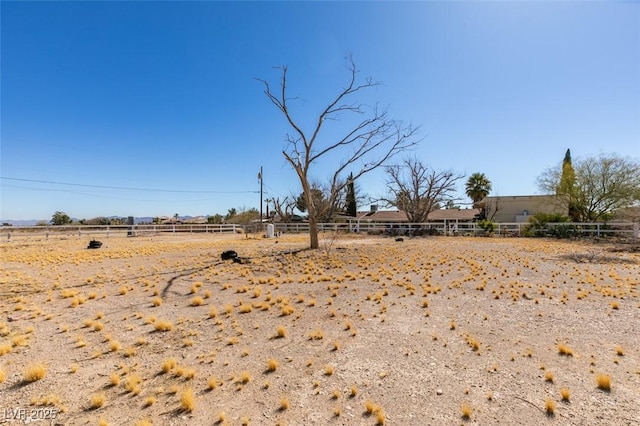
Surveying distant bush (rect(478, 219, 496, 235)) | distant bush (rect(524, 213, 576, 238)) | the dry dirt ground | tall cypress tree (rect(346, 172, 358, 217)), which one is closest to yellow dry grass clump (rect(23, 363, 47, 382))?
the dry dirt ground

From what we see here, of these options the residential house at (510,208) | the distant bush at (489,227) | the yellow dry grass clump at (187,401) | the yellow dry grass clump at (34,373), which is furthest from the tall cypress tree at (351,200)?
the yellow dry grass clump at (187,401)

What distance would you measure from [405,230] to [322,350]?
26.2 m

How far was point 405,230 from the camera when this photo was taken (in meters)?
29.2

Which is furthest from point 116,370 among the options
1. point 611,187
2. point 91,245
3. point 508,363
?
point 611,187

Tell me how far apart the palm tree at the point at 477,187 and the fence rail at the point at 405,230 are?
47.1ft

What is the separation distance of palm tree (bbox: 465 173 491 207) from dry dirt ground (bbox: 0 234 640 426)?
36.0 metres

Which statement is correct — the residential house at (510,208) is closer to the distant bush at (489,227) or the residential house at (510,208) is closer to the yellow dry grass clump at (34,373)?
the distant bush at (489,227)

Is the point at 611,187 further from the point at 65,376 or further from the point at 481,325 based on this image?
the point at 65,376

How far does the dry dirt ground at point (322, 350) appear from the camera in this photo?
297 centimetres

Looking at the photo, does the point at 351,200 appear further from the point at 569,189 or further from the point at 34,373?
the point at 34,373

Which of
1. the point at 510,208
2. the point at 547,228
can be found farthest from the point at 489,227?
the point at 510,208

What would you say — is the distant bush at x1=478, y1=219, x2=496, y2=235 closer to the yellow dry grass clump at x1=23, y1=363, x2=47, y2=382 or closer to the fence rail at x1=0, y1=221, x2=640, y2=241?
the fence rail at x1=0, y1=221, x2=640, y2=241

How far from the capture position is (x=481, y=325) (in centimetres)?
515

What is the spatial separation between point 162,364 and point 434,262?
10058 millimetres
